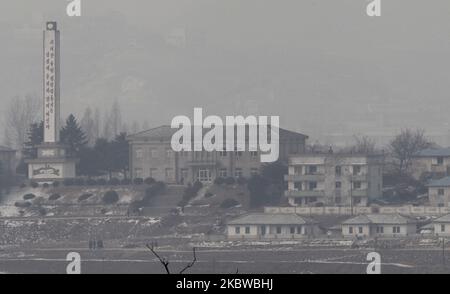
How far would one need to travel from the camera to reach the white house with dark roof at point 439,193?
335ft

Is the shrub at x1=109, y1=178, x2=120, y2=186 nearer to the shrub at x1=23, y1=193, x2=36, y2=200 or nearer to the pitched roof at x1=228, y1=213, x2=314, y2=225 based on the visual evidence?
the shrub at x1=23, y1=193, x2=36, y2=200

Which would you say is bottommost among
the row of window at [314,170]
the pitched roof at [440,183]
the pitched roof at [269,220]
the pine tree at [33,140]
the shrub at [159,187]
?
the pitched roof at [269,220]

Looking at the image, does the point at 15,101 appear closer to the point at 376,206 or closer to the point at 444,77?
the point at 376,206

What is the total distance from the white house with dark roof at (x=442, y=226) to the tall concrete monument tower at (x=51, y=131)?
62.0 ft

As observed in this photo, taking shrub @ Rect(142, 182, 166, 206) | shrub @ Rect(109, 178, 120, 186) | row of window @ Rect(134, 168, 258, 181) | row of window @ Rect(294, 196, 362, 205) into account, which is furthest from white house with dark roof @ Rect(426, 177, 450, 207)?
shrub @ Rect(109, 178, 120, 186)

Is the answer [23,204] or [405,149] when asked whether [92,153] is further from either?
[405,149]

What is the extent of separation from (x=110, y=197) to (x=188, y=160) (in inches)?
268

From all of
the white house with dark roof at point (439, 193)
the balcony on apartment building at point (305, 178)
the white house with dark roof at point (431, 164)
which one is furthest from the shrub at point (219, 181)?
the white house with dark roof at point (439, 193)

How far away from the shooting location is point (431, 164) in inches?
4402

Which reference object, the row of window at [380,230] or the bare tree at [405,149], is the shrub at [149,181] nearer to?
the bare tree at [405,149]

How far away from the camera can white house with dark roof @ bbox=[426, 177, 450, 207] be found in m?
102

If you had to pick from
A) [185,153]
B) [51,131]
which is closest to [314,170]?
[185,153]

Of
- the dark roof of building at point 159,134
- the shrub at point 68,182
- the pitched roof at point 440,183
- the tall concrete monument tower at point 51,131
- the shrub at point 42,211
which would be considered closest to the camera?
the pitched roof at point 440,183
